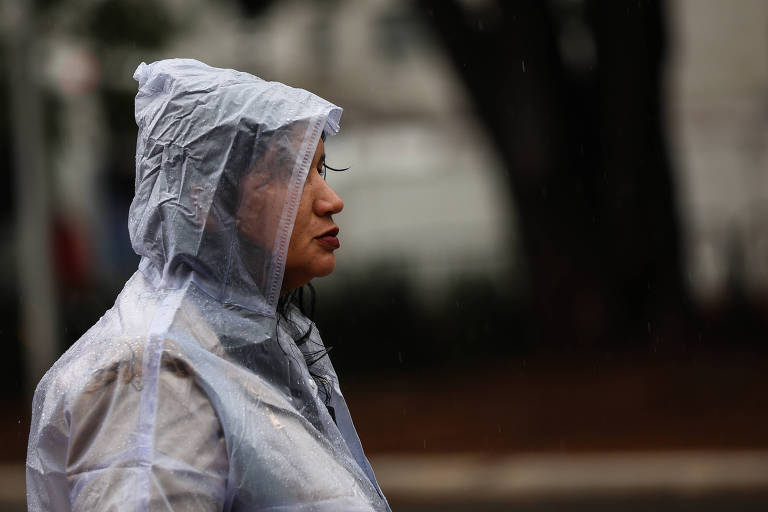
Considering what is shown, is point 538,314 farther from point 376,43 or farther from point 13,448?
point 376,43

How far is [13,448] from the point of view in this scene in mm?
10664

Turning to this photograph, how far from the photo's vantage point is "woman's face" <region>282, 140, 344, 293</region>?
2.25m

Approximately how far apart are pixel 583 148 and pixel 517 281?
76.1 inches

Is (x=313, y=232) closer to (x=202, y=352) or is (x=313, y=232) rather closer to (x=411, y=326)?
(x=202, y=352)

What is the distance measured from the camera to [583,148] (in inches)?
488

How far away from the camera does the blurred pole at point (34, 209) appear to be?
1220 cm

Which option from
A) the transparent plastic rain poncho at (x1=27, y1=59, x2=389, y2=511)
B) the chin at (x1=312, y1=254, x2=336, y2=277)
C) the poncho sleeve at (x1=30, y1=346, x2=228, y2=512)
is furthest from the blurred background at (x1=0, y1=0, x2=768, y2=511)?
the poncho sleeve at (x1=30, y1=346, x2=228, y2=512)

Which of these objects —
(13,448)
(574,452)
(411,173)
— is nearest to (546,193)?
(574,452)

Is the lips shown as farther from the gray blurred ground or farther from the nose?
the gray blurred ground

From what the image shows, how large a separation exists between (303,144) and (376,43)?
1824 cm

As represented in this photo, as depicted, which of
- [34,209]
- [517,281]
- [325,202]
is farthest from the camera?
[517,281]

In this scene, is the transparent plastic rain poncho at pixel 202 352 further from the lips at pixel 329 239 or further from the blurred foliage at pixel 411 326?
the blurred foliage at pixel 411 326

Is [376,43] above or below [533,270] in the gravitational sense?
above

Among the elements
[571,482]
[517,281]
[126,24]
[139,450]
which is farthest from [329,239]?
[126,24]
